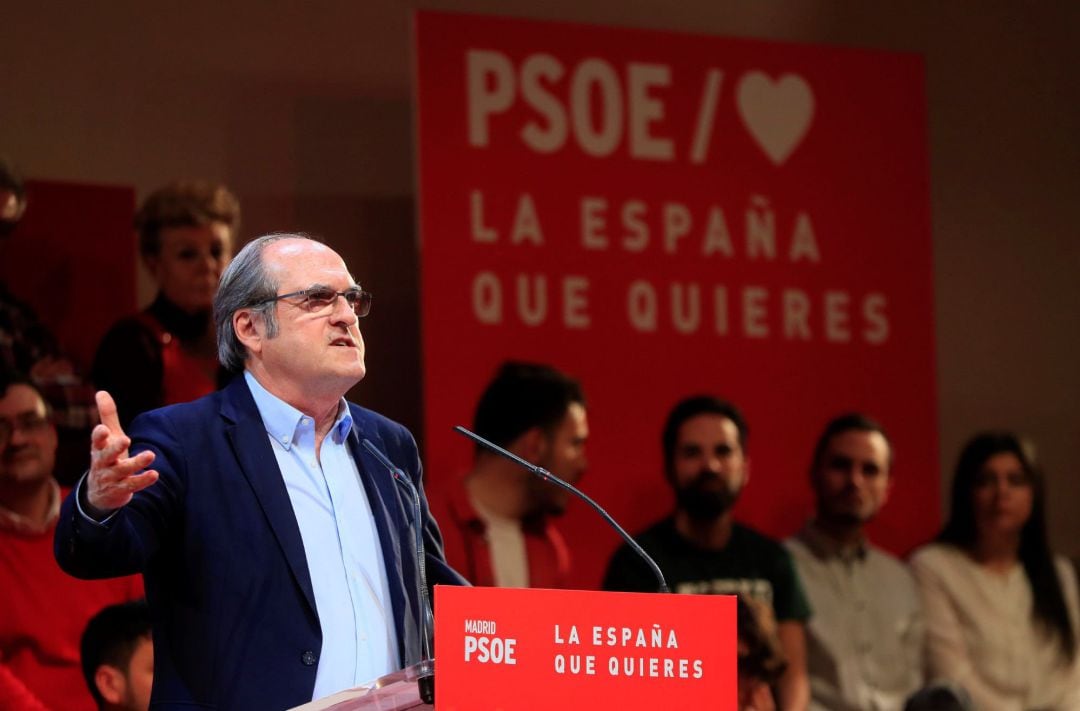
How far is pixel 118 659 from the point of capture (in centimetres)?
398

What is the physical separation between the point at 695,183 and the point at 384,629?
362cm

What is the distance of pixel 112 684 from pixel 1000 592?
312cm

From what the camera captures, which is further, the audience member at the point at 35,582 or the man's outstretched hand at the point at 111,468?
the audience member at the point at 35,582

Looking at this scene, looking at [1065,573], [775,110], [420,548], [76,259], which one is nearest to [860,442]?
[1065,573]

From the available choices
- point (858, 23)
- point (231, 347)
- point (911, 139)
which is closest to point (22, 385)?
point (231, 347)

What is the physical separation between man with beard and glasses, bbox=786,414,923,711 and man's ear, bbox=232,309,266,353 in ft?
10.4

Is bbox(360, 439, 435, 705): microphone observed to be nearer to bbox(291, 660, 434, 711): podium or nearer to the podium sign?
bbox(291, 660, 434, 711): podium

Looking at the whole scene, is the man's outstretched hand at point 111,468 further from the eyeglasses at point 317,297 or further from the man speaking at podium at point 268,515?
the eyeglasses at point 317,297

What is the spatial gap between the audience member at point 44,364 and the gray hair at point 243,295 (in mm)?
2286

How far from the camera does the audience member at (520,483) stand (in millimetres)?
5000

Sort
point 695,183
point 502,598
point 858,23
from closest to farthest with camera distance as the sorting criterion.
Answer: point 502,598 < point 695,183 < point 858,23

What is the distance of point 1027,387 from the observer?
696cm

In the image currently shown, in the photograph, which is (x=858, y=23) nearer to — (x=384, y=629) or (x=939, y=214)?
(x=939, y=214)

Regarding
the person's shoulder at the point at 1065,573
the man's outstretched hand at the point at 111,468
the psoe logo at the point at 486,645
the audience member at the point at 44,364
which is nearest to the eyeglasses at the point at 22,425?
the audience member at the point at 44,364
